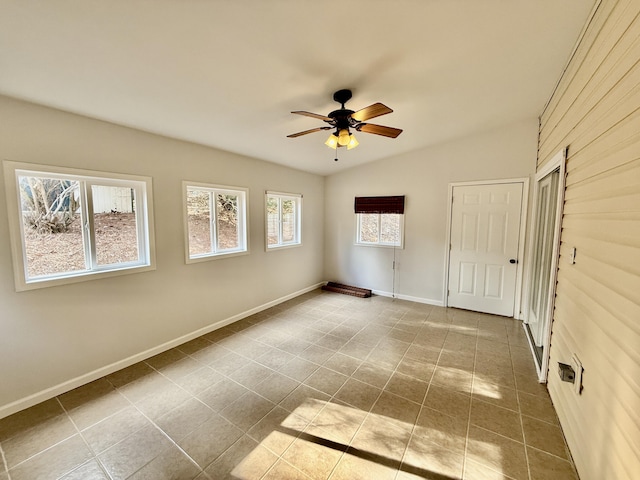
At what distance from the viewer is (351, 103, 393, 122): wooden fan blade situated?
1914 mm

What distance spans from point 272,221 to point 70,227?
259 cm

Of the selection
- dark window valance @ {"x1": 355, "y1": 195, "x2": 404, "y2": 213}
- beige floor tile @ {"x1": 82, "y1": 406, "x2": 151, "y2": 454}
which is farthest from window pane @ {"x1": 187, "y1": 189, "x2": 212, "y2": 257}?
dark window valance @ {"x1": 355, "y1": 195, "x2": 404, "y2": 213}

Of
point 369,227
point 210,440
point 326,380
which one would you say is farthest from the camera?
point 369,227

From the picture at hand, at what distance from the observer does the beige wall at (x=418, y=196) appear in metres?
3.78

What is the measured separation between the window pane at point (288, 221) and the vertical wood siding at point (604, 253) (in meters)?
3.76

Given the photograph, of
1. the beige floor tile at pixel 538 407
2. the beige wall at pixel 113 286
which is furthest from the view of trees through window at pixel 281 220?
the beige floor tile at pixel 538 407

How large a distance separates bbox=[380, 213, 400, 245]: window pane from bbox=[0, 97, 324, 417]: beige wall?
7.35ft

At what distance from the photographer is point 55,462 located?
5.36 ft

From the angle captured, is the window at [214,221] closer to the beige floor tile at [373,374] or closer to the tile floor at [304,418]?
the tile floor at [304,418]

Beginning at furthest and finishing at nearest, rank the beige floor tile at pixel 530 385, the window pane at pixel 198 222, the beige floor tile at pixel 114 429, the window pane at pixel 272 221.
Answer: the window pane at pixel 272 221
the window pane at pixel 198 222
the beige floor tile at pixel 530 385
the beige floor tile at pixel 114 429

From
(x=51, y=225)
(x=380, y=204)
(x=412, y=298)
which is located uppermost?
(x=380, y=204)

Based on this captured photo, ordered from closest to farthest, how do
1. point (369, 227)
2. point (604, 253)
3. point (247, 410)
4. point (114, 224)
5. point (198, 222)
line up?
point (604, 253)
point (247, 410)
point (114, 224)
point (198, 222)
point (369, 227)

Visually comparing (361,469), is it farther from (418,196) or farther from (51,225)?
(418,196)

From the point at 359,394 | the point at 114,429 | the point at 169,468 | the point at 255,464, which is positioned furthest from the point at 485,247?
the point at 114,429
